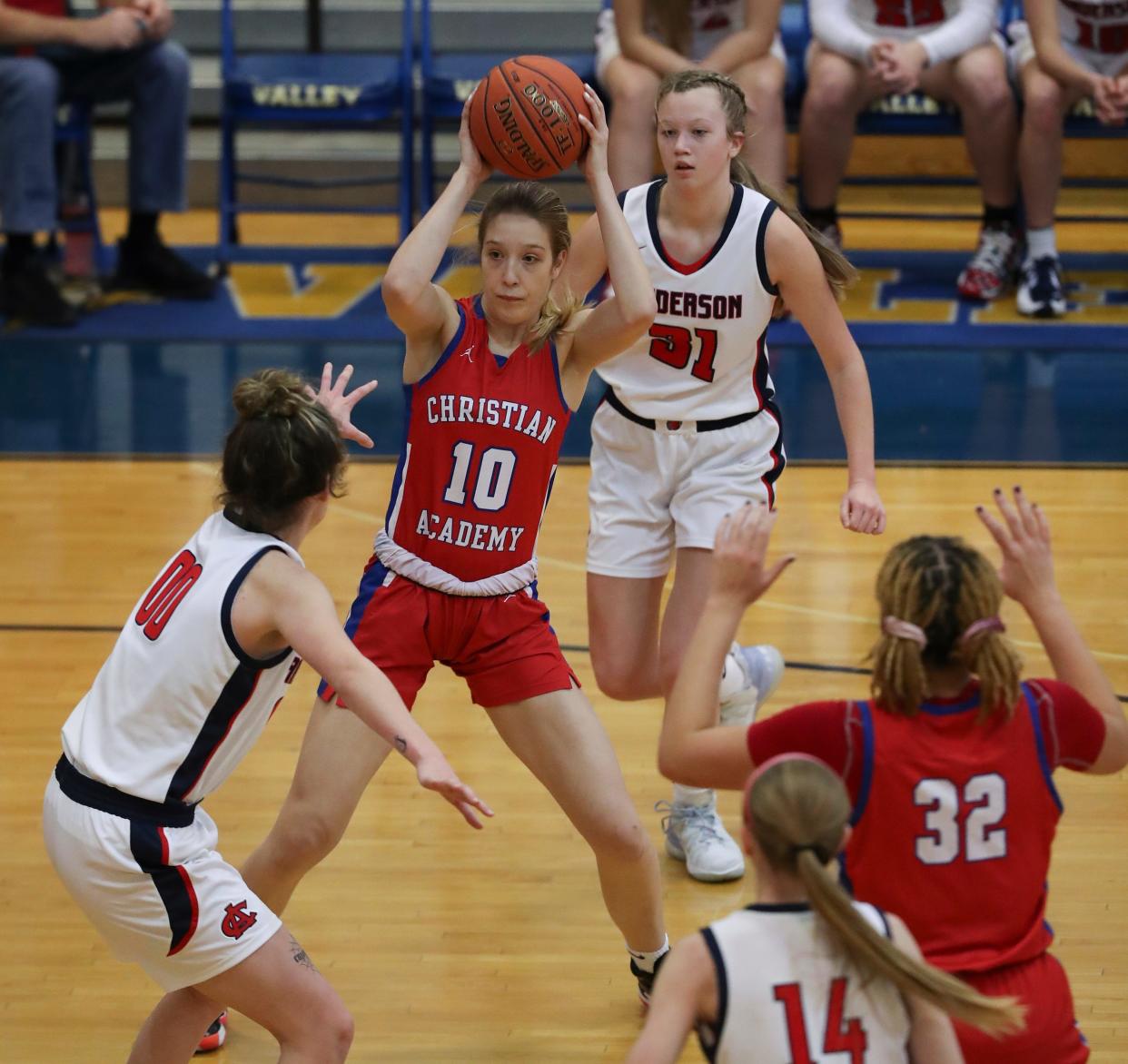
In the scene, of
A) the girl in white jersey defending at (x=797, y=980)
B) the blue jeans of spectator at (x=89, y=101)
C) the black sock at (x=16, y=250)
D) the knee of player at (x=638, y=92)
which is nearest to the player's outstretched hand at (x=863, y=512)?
the girl in white jersey defending at (x=797, y=980)

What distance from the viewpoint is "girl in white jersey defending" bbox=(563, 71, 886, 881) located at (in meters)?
3.97

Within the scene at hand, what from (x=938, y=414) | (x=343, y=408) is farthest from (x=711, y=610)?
(x=938, y=414)

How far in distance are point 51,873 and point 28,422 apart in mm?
3899

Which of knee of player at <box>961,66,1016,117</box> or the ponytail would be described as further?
knee of player at <box>961,66,1016,117</box>

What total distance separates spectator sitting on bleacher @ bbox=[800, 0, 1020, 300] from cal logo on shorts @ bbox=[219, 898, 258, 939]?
6693mm

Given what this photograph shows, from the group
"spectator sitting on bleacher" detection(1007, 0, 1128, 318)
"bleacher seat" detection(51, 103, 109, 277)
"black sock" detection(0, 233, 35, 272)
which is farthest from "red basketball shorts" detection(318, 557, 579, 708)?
"bleacher seat" detection(51, 103, 109, 277)

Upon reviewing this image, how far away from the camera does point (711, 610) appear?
8.41 feet

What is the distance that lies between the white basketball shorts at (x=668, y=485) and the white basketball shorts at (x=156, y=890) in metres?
1.59

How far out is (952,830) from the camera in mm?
2373

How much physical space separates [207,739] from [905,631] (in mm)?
1114

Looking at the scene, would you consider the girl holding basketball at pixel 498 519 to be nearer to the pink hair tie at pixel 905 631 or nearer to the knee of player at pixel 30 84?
the pink hair tie at pixel 905 631

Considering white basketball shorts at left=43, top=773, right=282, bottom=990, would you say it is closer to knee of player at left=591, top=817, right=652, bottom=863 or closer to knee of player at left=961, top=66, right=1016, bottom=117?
knee of player at left=591, top=817, right=652, bottom=863

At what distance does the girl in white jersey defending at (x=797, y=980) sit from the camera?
214 cm

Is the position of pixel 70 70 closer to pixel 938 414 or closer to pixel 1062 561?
pixel 938 414
